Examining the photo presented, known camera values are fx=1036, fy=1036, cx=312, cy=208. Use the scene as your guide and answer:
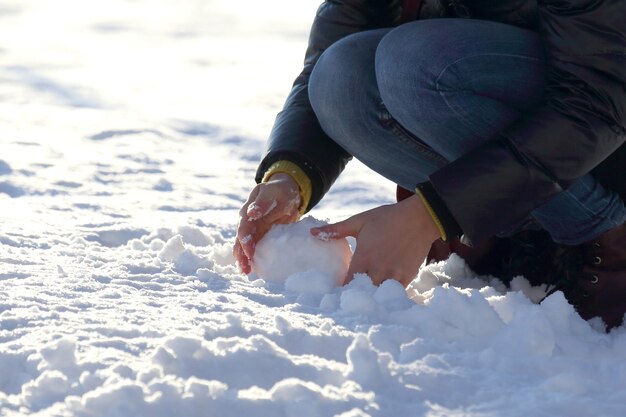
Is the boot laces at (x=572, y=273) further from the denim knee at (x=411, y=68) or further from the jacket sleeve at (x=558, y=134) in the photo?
the denim knee at (x=411, y=68)

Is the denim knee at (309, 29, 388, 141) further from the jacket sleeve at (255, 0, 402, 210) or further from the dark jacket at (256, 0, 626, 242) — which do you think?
the dark jacket at (256, 0, 626, 242)

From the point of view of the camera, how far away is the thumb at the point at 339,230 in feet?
6.88

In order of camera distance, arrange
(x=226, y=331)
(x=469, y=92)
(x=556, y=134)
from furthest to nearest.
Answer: (x=469, y=92) → (x=556, y=134) → (x=226, y=331)

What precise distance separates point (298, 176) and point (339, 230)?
28 centimetres

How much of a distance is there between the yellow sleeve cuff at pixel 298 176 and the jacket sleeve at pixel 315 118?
0.04 feet

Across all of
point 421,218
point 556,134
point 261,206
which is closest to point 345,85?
point 261,206

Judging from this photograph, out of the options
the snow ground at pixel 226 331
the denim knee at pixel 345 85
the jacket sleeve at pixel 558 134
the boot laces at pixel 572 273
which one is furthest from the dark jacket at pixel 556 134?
the denim knee at pixel 345 85

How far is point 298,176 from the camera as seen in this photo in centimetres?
238

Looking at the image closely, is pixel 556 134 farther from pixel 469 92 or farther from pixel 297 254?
pixel 297 254

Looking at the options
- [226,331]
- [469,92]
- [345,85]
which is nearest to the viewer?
[226,331]

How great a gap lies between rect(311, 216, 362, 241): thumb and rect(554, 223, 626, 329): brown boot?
0.49m

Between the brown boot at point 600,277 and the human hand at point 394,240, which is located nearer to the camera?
the human hand at point 394,240

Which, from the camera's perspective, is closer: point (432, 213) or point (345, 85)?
point (432, 213)

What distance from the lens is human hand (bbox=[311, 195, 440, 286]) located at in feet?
6.53
